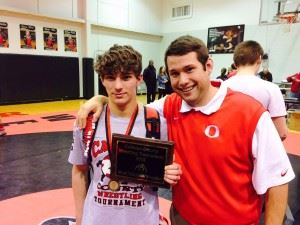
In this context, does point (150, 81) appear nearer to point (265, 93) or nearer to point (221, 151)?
point (265, 93)

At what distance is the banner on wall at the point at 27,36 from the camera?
12.9 m

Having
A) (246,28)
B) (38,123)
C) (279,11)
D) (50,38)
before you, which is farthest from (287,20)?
(38,123)

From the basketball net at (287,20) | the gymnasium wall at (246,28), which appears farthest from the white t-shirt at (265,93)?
the gymnasium wall at (246,28)

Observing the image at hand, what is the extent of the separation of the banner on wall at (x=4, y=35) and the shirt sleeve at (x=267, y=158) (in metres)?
13.1

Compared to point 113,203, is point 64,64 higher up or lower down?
higher up

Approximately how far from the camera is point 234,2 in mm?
15633

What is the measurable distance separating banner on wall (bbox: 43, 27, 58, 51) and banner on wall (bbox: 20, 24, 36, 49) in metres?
0.54

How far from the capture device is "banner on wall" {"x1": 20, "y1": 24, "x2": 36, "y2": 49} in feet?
42.3

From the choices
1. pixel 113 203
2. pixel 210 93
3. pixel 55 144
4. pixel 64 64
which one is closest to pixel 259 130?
pixel 210 93

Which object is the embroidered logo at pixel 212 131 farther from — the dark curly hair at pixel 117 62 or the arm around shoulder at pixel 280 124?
the arm around shoulder at pixel 280 124

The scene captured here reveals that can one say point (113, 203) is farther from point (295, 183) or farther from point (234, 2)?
point (234, 2)

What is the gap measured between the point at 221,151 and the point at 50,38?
13811 mm

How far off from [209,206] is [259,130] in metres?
0.46

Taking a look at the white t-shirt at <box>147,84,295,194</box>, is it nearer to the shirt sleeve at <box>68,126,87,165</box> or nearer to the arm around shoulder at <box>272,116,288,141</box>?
the shirt sleeve at <box>68,126,87,165</box>
